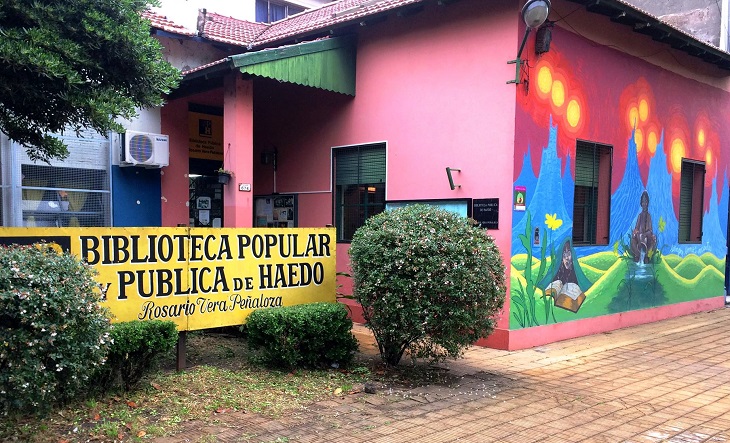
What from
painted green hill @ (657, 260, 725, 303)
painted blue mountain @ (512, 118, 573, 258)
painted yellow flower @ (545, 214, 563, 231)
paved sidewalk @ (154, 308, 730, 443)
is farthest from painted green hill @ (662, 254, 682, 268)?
painted yellow flower @ (545, 214, 563, 231)

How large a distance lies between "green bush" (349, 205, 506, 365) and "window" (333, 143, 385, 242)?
3.39m

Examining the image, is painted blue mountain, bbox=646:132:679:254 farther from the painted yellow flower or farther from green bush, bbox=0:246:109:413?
green bush, bbox=0:246:109:413

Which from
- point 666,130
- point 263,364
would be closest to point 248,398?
point 263,364

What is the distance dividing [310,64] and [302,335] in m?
4.88

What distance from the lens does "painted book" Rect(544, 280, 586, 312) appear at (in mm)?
8516

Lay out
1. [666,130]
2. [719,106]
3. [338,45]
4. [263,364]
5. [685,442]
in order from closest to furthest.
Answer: [685,442] < [263,364] < [338,45] < [666,130] < [719,106]

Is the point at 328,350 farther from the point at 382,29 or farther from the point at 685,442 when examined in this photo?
the point at 382,29

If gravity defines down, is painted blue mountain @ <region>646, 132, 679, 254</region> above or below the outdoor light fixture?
below

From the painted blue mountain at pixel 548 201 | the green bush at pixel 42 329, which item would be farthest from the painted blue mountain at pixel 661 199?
the green bush at pixel 42 329

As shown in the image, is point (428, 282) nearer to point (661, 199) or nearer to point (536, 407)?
point (536, 407)

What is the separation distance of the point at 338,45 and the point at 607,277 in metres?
5.97

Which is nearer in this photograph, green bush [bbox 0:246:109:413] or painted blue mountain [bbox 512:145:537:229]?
green bush [bbox 0:246:109:413]

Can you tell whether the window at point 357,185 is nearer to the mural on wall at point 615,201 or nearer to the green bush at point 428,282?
the mural on wall at point 615,201

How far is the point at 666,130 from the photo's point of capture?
10.9 metres
